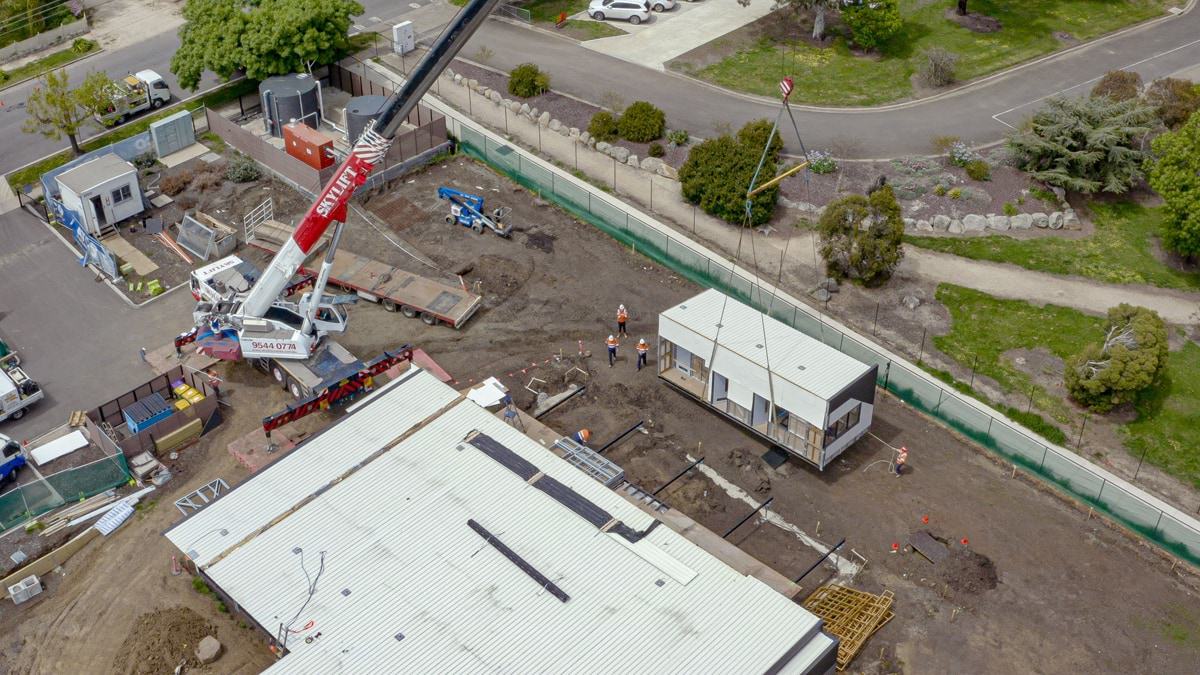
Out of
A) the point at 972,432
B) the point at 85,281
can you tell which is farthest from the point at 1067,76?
the point at 85,281

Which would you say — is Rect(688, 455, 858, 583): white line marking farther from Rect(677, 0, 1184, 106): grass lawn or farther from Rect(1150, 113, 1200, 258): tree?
Rect(677, 0, 1184, 106): grass lawn

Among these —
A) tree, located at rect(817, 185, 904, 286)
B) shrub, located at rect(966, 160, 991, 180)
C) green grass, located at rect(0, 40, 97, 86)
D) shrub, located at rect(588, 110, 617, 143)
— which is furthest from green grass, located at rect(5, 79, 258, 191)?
shrub, located at rect(966, 160, 991, 180)

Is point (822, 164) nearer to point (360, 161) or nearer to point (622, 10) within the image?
point (622, 10)

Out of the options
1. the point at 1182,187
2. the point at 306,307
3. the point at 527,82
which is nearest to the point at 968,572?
the point at 1182,187

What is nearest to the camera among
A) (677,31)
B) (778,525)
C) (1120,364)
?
(778,525)

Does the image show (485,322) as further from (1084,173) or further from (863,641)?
(1084,173)

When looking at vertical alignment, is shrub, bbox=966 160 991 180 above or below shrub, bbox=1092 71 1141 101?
below
